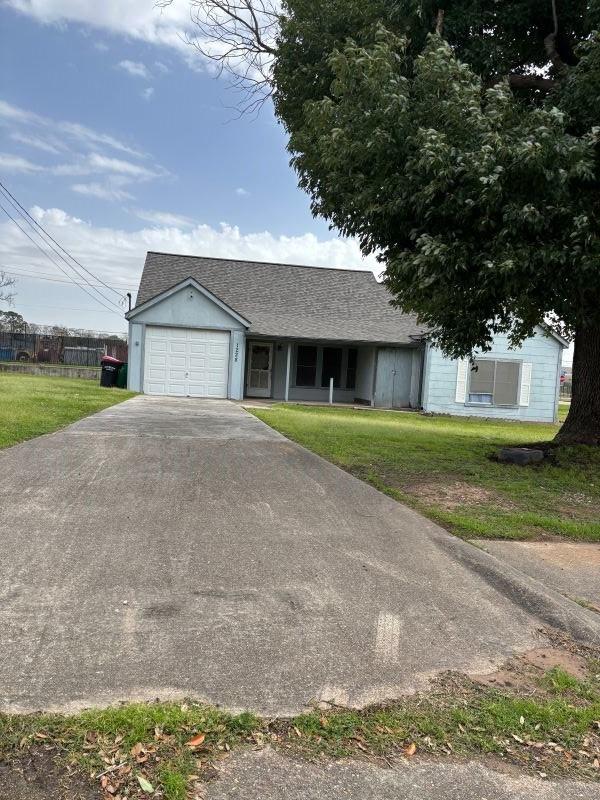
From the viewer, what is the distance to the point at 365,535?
17.2 ft

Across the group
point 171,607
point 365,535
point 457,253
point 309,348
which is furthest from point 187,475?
point 309,348

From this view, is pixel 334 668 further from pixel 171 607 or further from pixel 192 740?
pixel 171 607

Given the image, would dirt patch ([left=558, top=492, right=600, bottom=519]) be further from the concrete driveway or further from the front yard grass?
the front yard grass

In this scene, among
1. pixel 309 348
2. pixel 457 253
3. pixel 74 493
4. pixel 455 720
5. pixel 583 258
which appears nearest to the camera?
pixel 455 720

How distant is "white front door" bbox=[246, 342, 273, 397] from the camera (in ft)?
78.7

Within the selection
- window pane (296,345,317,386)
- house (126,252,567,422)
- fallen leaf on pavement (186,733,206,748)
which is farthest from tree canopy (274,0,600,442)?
window pane (296,345,317,386)

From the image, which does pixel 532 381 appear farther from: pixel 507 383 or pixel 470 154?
pixel 470 154

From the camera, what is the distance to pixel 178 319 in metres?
21.2

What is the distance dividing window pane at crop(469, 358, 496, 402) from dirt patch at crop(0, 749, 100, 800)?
2153 centimetres

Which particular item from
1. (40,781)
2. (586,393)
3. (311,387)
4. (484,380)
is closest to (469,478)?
(586,393)

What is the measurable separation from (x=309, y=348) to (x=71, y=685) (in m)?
22.0

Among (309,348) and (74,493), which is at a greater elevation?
(309,348)

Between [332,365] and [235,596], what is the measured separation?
2122cm

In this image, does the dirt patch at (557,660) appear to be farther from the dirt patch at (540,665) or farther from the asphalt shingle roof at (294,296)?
the asphalt shingle roof at (294,296)
